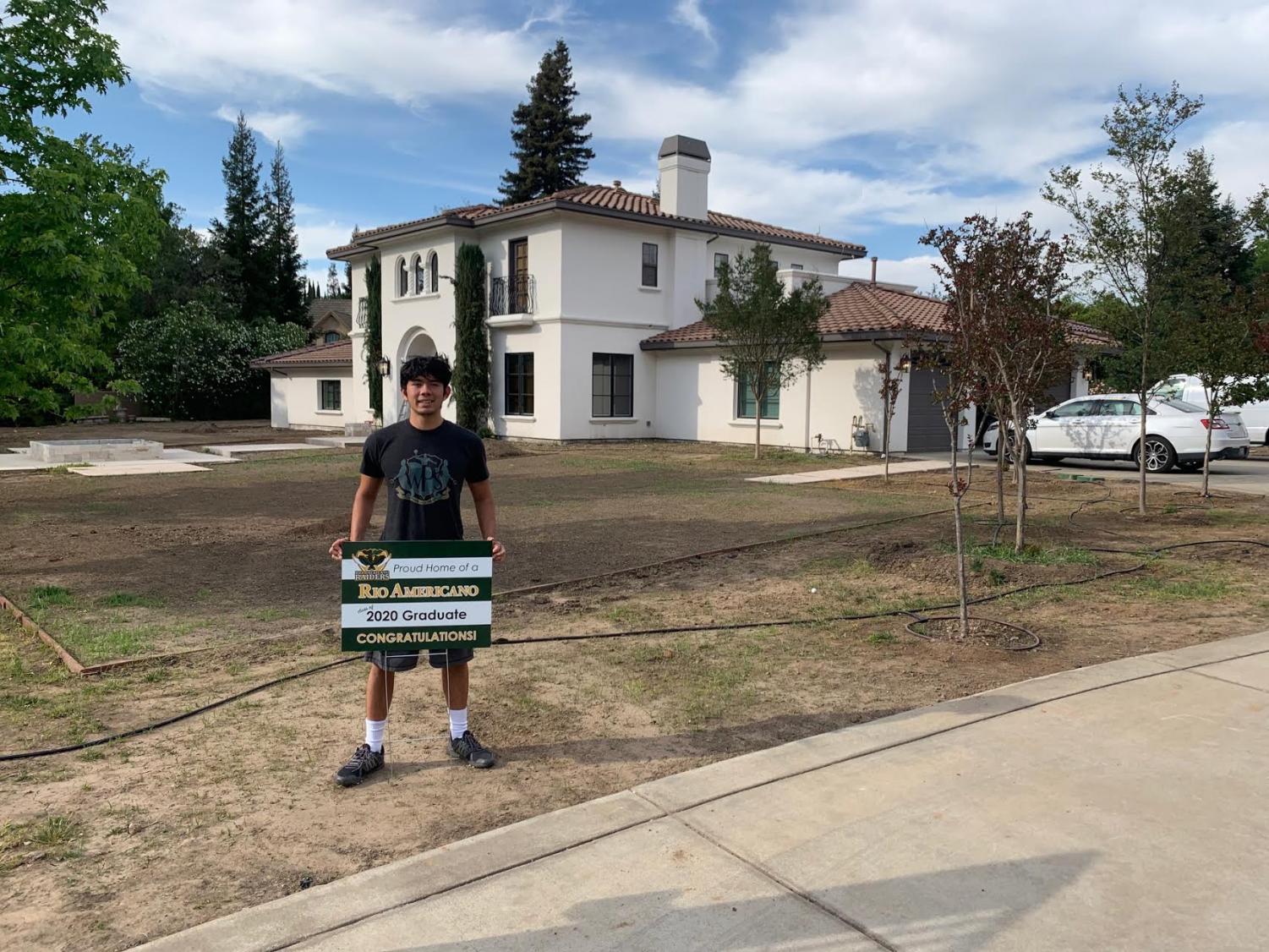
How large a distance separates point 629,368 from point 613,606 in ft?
69.0

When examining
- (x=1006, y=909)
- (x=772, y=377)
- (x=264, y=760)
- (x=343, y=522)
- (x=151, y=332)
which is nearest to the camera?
(x=1006, y=909)

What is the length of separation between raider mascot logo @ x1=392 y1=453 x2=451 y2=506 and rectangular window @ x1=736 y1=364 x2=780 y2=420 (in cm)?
1956

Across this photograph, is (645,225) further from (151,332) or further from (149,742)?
(151,332)

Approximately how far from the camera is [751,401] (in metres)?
25.4

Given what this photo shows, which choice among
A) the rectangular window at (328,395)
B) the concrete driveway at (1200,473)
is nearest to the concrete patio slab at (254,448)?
the rectangular window at (328,395)

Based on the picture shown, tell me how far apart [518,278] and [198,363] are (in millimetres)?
22606

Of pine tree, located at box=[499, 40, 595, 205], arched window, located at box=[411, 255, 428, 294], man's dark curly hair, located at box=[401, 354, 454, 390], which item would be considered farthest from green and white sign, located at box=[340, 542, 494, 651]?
pine tree, located at box=[499, 40, 595, 205]

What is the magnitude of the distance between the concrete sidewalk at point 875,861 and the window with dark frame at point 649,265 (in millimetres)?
24592

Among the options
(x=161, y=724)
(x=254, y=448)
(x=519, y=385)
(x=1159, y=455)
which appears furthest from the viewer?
(x=519, y=385)

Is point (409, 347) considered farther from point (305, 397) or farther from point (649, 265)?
point (649, 265)

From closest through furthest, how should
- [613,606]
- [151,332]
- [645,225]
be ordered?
[613,606] → [645,225] → [151,332]

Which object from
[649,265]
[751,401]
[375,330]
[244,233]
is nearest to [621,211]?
[649,265]

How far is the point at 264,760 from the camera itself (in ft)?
14.2

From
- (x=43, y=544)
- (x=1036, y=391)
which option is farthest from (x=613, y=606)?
(x=43, y=544)
